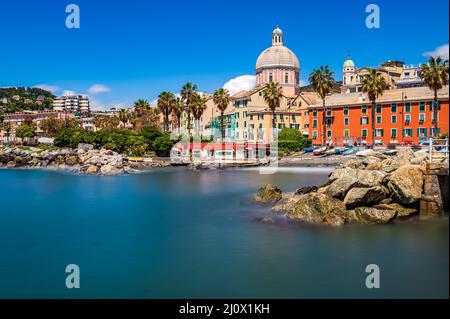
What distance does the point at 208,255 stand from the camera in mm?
21391

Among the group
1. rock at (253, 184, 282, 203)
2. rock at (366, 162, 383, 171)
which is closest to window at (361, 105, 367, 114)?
rock at (366, 162, 383, 171)

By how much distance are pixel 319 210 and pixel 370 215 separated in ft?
8.85

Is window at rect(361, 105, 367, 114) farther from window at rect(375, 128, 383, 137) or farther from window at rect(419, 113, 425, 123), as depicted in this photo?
window at rect(419, 113, 425, 123)

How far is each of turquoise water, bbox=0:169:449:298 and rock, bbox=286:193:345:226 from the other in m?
0.98

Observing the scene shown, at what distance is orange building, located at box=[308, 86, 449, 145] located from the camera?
262 ft

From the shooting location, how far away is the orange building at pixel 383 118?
79.9 metres

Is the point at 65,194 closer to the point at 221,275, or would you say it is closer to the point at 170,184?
the point at 170,184

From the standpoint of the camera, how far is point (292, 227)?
2541 cm

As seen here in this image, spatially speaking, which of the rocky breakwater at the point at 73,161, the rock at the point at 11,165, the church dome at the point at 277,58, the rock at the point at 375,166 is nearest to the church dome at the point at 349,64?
the church dome at the point at 277,58

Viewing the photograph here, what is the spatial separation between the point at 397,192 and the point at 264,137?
7368cm

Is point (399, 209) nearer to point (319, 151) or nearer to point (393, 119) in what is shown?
point (319, 151)

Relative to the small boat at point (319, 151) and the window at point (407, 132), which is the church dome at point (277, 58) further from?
the window at point (407, 132)
